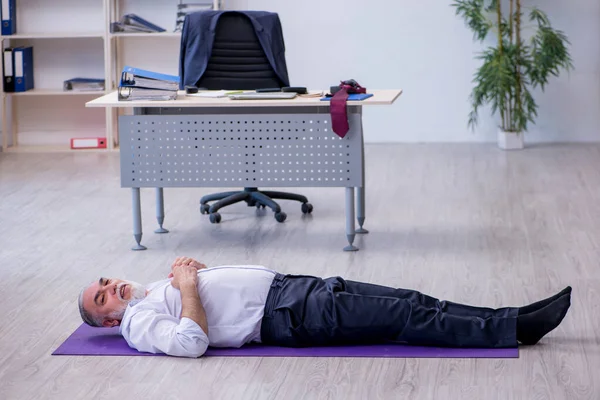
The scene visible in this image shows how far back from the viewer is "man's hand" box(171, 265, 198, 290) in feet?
10.3

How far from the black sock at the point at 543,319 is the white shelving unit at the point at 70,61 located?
4.73m

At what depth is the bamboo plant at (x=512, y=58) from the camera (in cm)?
680

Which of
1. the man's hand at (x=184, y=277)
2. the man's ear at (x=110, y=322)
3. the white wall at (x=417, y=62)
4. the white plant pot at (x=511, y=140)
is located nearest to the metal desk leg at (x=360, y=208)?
the man's hand at (x=184, y=277)

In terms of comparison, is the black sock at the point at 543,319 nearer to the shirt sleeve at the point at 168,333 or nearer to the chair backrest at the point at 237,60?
the shirt sleeve at the point at 168,333

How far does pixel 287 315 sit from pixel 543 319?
814 millimetres

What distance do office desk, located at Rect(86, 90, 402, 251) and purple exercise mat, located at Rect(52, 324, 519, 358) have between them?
1.34 metres

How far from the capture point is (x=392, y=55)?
743 centimetres

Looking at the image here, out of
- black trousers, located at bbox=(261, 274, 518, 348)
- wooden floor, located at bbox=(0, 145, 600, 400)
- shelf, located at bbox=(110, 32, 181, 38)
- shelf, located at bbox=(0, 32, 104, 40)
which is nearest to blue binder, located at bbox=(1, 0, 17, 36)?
shelf, located at bbox=(0, 32, 104, 40)

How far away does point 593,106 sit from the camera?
732 centimetres

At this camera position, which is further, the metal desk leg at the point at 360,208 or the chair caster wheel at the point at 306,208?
the chair caster wheel at the point at 306,208

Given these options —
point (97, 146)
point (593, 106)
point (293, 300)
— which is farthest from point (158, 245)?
point (593, 106)

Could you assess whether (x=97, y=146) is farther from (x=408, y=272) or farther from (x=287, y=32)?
(x=408, y=272)

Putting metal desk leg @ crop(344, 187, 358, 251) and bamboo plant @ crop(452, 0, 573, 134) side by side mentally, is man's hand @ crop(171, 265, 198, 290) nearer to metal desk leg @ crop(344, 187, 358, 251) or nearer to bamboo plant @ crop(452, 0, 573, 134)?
metal desk leg @ crop(344, 187, 358, 251)

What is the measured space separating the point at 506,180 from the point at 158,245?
7.77 ft
